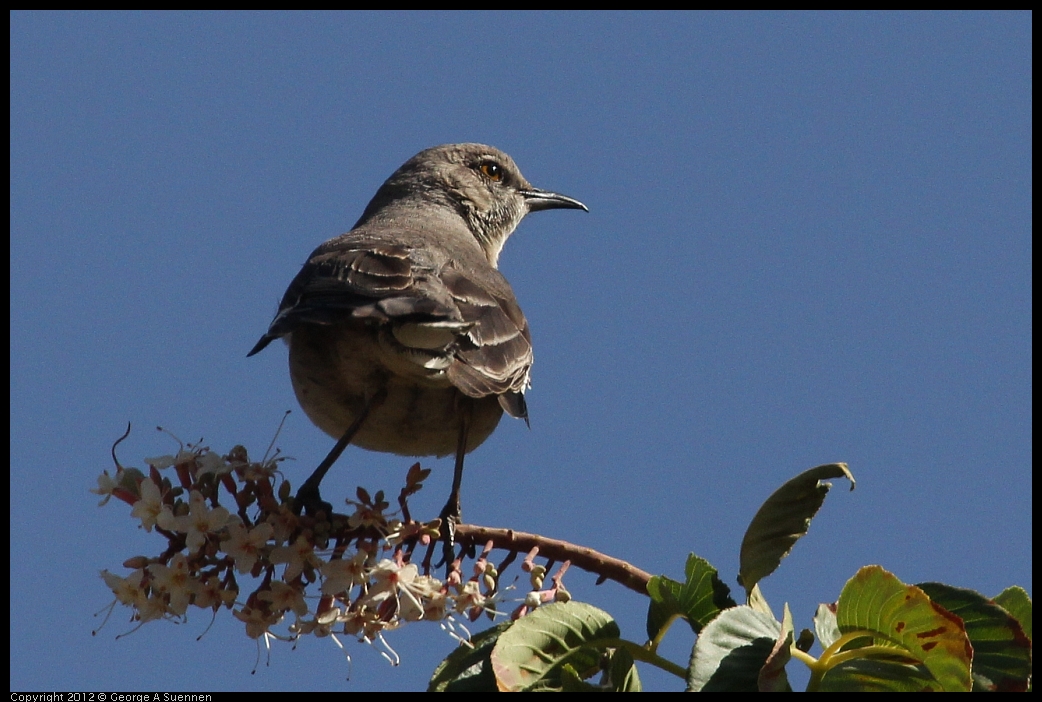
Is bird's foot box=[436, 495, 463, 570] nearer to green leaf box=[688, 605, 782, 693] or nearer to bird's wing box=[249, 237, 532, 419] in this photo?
bird's wing box=[249, 237, 532, 419]

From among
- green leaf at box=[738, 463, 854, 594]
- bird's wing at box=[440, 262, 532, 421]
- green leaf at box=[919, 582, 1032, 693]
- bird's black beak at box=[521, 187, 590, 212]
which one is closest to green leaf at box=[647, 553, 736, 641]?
green leaf at box=[738, 463, 854, 594]

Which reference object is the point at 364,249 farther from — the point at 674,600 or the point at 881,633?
the point at 881,633

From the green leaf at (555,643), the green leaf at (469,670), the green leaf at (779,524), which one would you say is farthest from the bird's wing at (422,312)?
the green leaf at (779,524)

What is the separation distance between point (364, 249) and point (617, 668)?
3.45m

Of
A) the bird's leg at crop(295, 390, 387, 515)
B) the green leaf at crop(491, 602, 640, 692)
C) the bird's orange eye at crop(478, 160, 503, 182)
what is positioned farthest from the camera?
the bird's orange eye at crop(478, 160, 503, 182)

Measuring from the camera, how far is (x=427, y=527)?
4098 millimetres

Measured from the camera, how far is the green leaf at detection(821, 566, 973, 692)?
2973 millimetres

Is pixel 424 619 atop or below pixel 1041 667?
atop

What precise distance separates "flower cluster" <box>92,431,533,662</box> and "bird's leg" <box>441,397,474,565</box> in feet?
1.86

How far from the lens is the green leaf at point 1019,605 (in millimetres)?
3326

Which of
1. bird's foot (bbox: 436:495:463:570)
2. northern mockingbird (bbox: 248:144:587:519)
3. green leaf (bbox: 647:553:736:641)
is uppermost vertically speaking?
northern mockingbird (bbox: 248:144:587:519)

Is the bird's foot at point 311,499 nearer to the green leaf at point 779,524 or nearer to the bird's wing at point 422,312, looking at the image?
the bird's wing at point 422,312

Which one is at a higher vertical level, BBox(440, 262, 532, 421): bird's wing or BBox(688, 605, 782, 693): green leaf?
BBox(440, 262, 532, 421): bird's wing

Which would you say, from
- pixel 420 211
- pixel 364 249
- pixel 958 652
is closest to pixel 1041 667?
pixel 958 652
